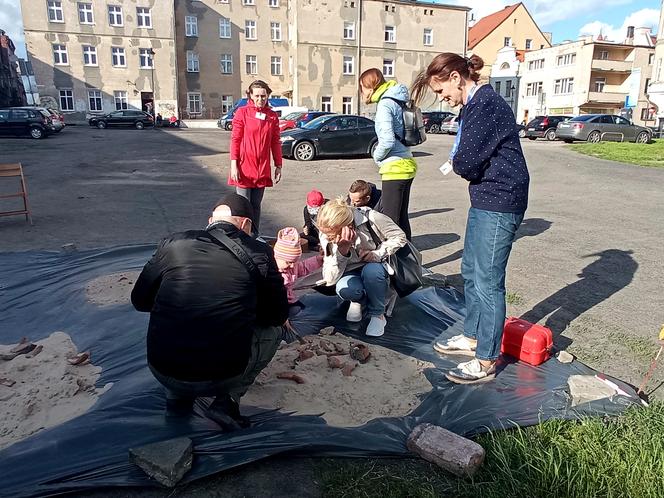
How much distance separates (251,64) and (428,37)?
16.6 m

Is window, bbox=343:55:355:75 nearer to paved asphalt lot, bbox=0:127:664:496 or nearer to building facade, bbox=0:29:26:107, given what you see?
paved asphalt lot, bbox=0:127:664:496

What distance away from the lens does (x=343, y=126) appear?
1738 centimetres

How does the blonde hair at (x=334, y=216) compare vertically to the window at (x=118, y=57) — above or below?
below

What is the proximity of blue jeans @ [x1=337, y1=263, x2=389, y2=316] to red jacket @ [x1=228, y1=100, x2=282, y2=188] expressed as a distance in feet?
7.31

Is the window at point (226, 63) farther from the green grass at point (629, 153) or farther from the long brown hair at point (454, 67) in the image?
the long brown hair at point (454, 67)

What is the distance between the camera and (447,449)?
8.15 feet

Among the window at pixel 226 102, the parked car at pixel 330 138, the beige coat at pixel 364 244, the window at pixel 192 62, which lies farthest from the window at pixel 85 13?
the beige coat at pixel 364 244

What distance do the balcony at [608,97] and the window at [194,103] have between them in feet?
118

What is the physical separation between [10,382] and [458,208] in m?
7.68

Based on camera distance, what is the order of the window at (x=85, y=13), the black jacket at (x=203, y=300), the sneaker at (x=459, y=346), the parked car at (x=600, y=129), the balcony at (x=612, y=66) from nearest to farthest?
the black jacket at (x=203, y=300) < the sneaker at (x=459, y=346) < the parked car at (x=600, y=129) < the window at (x=85, y=13) < the balcony at (x=612, y=66)

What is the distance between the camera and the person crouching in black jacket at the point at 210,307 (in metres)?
2.40

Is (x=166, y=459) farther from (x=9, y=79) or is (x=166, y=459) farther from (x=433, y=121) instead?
(x=9, y=79)

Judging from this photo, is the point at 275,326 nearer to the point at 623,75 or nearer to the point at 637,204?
the point at 637,204

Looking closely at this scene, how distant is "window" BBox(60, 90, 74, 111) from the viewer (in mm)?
41531
